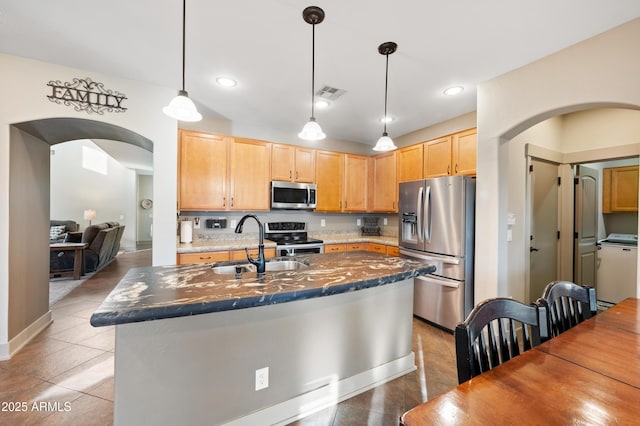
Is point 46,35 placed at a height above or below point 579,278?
above

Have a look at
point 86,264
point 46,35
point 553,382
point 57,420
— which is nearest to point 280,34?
point 46,35

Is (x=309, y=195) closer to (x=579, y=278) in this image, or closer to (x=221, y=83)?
(x=221, y=83)

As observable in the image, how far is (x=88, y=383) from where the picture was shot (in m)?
2.12

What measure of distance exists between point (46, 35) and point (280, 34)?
1.83 m

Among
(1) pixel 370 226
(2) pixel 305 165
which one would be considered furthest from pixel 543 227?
(2) pixel 305 165

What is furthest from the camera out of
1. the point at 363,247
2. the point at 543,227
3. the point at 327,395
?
the point at 363,247

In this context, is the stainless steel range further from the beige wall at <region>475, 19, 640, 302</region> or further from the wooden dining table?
the wooden dining table

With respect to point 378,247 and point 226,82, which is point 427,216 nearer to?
point 378,247

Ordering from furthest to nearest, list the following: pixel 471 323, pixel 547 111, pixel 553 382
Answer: pixel 547 111 < pixel 471 323 < pixel 553 382

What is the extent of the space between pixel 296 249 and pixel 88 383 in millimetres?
2416

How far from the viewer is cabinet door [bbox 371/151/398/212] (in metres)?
4.40

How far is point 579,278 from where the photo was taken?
3760 millimetres

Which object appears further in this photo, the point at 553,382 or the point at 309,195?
the point at 309,195

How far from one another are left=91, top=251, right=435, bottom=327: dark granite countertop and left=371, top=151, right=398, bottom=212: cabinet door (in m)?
2.36
